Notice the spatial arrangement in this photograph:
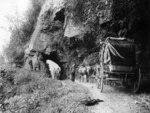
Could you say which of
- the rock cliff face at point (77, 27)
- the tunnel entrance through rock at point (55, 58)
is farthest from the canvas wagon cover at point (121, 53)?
the tunnel entrance through rock at point (55, 58)

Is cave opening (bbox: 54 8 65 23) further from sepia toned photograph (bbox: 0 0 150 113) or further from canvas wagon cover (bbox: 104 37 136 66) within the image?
canvas wagon cover (bbox: 104 37 136 66)

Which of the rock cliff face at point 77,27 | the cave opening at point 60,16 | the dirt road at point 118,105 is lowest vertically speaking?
the dirt road at point 118,105

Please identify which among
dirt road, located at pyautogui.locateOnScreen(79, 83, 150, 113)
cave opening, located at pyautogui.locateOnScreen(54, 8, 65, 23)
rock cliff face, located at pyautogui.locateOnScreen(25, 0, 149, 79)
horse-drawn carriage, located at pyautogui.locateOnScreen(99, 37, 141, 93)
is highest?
cave opening, located at pyautogui.locateOnScreen(54, 8, 65, 23)

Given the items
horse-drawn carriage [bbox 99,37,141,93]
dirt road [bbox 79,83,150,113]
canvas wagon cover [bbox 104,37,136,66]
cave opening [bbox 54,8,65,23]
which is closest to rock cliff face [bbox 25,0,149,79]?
cave opening [bbox 54,8,65,23]

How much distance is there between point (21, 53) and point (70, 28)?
32.3 feet

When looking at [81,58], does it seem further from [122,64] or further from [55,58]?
[122,64]

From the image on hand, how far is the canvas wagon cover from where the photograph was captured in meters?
8.73

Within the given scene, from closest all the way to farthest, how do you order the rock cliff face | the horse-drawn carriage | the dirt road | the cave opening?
the dirt road
the horse-drawn carriage
the rock cliff face
the cave opening

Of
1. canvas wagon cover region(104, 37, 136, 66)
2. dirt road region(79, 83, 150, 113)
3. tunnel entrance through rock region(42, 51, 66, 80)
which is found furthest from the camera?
tunnel entrance through rock region(42, 51, 66, 80)

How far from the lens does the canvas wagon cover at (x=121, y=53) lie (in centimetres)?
873

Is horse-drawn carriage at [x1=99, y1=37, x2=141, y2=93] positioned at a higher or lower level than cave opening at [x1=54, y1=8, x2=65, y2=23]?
lower

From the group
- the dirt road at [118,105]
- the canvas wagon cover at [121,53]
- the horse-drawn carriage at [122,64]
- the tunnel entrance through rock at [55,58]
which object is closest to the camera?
the dirt road at [118,105]

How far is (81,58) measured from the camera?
17.1 meters

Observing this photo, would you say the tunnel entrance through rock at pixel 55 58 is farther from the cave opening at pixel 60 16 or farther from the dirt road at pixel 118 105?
the dirt road at pixel 118 105
